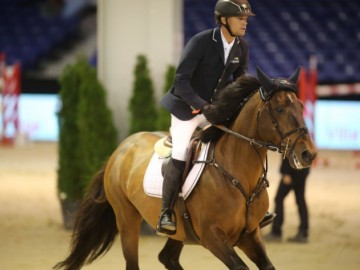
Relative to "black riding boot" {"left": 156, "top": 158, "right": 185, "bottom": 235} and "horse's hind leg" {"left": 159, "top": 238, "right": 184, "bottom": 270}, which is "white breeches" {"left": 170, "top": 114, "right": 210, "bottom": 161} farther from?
"horse's hind leg" {"left": 159, "top": 238, "right": 184, "bottom": 270}

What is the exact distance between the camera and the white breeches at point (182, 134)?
584cm

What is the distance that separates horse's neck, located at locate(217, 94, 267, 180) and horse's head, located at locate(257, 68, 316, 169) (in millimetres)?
91

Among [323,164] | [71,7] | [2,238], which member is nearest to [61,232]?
[2,238]

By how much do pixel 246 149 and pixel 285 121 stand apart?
1.55 feet

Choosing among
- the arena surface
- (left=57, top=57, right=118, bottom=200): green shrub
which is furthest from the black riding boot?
(left=57, top=57, right=118, bottom=200): green shrub

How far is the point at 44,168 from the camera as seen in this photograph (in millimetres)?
15719

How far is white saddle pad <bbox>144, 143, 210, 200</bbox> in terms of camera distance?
574 cm

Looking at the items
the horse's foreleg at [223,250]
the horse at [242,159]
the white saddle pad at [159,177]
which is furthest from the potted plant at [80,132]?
the horse's foreleg at [223,250]

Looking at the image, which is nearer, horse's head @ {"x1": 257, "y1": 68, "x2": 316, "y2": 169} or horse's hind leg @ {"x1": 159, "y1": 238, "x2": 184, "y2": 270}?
horse's head @ {"x1": 257, "y1": 68, "x2": 316, "y2": 169}

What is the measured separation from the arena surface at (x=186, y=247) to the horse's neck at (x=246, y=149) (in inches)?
101

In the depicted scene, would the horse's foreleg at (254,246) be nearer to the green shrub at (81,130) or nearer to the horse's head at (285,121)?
the horse's head at (285,121)

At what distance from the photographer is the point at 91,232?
688 cm

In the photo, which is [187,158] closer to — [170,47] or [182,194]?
[182,194]

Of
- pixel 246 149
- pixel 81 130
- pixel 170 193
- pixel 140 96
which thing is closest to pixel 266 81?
pixel 246 149
